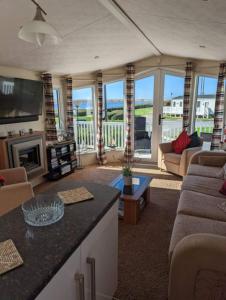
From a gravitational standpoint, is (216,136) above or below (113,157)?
above

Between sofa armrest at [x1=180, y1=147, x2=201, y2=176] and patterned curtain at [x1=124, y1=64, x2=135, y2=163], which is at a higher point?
patterned curtain at [x1=124, y1=64, x2=135, y2=163]

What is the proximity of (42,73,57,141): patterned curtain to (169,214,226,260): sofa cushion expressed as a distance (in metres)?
3.31

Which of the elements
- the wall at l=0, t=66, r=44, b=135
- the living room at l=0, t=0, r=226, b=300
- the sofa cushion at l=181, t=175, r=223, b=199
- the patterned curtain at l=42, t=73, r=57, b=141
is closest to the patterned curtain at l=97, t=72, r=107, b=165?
the living room at l=0, t=0, r=226, b=300

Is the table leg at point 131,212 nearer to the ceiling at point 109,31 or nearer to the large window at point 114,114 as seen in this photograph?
the ceiling at point 109,31

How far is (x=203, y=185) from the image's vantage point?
2629mm

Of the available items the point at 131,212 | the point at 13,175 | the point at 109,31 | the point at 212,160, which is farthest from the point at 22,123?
the point at 212,160

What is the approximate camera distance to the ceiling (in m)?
2.07

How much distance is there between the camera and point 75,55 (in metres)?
3.72

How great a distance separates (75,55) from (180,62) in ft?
7.36

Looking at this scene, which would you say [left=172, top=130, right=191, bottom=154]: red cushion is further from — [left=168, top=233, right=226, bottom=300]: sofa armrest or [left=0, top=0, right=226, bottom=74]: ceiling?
[left=168, top=233, right=226, bottom=300]: sofa armrest

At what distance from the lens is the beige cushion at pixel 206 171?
115 inches

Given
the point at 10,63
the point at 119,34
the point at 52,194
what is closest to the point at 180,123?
the point at 119,34

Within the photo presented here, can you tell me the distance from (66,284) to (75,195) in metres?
0.55

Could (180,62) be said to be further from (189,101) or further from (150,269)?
(150,269)
